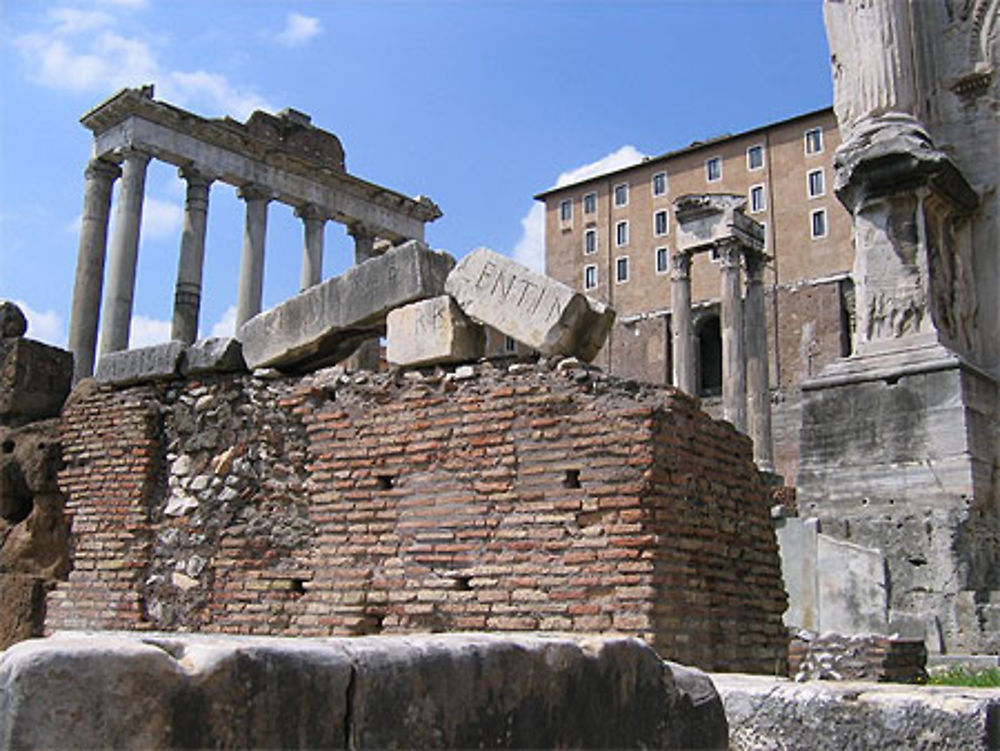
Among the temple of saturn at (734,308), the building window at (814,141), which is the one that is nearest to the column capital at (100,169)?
the temple of saturn at (734,308)

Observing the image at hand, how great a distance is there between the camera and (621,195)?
49.2 meters

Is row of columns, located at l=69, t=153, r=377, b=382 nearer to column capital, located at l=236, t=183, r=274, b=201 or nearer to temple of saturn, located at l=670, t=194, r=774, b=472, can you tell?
column capital, located at l=236, t=183, r=274, b=201

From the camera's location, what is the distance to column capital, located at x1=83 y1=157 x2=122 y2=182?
2691 cm

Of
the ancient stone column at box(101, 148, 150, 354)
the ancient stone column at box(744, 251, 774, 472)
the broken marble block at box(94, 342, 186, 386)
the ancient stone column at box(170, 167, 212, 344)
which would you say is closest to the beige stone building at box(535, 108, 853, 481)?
the ancient stone column at box(744, 251, 774, 472)

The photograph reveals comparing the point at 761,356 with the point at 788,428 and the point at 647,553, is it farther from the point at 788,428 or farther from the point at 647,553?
the point at 647,553

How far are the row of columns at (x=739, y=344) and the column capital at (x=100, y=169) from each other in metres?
14.8

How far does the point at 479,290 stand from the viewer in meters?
5.94

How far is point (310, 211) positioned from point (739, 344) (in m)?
13.6

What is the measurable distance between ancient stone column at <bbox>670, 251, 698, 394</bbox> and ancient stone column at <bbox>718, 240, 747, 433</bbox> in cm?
164

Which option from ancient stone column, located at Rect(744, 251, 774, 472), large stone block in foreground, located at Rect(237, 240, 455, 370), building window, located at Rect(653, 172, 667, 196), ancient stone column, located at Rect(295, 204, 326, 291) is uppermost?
building window, located at Rect(653, 172, 667, 196)

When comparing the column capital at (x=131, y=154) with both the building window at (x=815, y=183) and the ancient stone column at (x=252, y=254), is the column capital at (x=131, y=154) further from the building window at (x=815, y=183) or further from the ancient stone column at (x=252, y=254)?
the building window at (x=815, y=183)

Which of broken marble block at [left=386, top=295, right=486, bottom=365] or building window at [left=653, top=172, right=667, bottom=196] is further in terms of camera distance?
building window at [left=653, top=172, right=667, bottom=196]

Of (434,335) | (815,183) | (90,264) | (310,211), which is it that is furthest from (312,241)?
(434,335)

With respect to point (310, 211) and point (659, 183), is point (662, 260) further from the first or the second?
point (310, 211)
